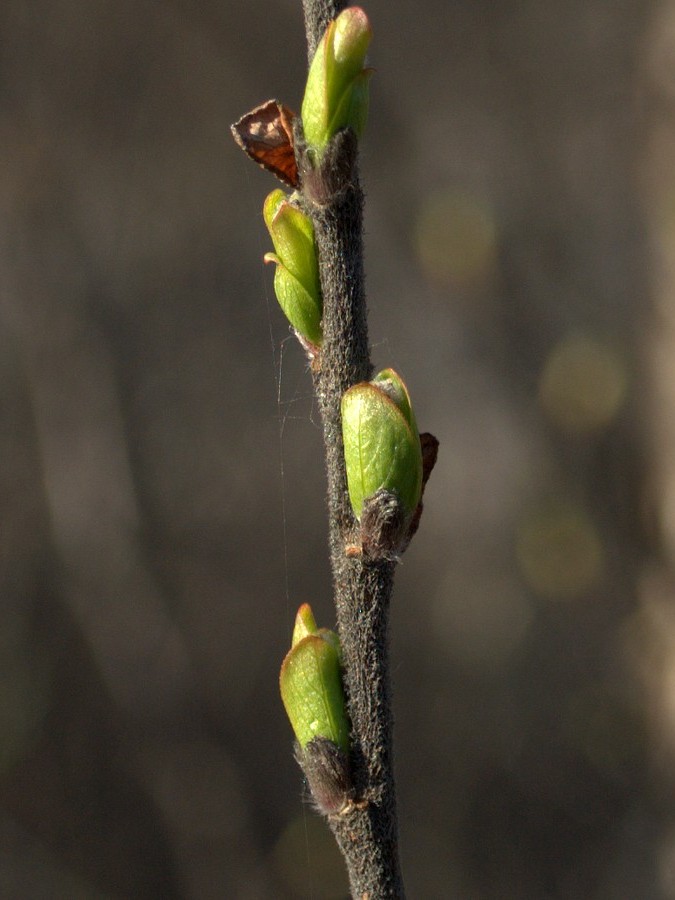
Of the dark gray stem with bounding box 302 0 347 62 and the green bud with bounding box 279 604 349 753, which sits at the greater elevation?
the dark gray stem with bounding box 302 0 347 62

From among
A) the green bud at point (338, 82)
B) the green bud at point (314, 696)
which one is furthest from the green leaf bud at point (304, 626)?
the green bud at point (338, 82)

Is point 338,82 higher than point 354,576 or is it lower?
higher

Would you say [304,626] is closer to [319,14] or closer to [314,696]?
[314,696]

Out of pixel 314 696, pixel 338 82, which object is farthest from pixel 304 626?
pixel 338 82

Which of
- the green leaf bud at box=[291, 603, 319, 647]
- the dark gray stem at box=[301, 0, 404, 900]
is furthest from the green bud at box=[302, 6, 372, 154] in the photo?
the green leaf bud at box=[291, 603, 319, 647]

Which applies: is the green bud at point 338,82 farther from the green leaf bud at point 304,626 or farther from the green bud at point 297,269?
the green leaf bud at point 304,626

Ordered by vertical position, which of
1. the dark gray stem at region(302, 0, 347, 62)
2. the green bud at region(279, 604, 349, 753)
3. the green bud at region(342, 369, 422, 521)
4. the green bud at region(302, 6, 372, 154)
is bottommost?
the green bud at region(279, 604, 349, 753)

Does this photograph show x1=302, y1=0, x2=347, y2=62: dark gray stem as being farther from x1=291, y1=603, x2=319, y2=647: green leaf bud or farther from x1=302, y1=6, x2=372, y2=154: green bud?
x1=291, y1=603, x2=319, y2=647: green leaf bud
